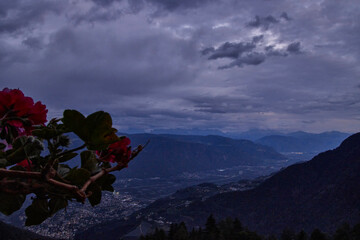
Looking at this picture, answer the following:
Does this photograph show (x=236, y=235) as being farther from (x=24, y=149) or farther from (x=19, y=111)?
(x=24, y=149)

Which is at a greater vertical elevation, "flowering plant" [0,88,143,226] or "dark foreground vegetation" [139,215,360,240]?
"flowering plant" [0,88,143,226]

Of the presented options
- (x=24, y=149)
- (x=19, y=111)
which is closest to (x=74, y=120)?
(x=24, y=149)

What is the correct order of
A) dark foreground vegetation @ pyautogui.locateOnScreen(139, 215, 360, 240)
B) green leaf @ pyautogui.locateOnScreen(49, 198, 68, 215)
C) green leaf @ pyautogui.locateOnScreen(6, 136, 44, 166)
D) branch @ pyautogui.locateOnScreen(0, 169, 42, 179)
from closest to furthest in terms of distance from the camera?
branch @ pyautogui.locateOnScreen(0, 169, 42, 179)
green leaf @ pyautogui.locateOnScreen(6, 136, 44, 166)
green leaf @ pyautogui.locateOnScreen(49, 198, 68, 215)
dark foreground vegetation @ pyautogui.locateOnScreen(139, 215, 360, 240)

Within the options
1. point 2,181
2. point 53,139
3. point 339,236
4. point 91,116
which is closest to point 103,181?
point 53,139

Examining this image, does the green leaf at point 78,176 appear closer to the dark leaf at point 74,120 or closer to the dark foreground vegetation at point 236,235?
the dark leaf at point 74,120

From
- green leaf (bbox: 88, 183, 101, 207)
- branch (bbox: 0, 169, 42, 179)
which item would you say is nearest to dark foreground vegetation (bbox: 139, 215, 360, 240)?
green leaf (bbox: 88, 183, 101, 207)

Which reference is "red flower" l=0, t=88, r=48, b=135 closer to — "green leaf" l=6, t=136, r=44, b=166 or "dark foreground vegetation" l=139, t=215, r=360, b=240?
"green leaf" l=6, t=136, r=44, b=166

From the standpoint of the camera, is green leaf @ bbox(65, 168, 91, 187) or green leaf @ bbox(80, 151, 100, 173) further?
green leaf @ bbox(80, 151, 100, 173)

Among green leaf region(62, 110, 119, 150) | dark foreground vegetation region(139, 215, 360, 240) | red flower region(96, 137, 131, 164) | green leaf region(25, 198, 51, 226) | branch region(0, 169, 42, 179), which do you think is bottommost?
dark foreground vegetation region(139, 215, 360, 240)

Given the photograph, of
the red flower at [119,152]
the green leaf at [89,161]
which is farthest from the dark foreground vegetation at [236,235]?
the green leaf at [89,161]
